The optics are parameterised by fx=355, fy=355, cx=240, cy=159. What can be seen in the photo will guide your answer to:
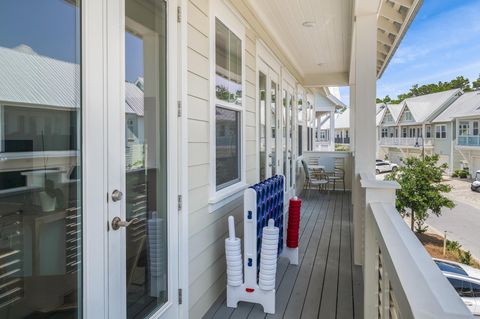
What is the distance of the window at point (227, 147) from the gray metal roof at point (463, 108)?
796 inches

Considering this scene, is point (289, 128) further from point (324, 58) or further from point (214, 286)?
point (214, 286)

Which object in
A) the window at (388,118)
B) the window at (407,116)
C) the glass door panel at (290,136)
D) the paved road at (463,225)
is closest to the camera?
the glass door panel at (290,136)

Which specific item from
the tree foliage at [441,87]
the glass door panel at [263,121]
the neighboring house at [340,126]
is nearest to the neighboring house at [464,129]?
the neighboring house at [340,126]

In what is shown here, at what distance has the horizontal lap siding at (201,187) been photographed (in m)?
2.35

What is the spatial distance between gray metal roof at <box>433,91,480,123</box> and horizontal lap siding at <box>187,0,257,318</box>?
68.6 feet

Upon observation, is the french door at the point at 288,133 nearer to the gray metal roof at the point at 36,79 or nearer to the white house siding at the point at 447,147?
the gray metal roof at the point at 36,79

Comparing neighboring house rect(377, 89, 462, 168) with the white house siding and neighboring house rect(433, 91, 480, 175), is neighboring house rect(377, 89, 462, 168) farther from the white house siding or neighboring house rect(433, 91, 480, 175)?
neighboring house rect(433, 91, 480, 175)

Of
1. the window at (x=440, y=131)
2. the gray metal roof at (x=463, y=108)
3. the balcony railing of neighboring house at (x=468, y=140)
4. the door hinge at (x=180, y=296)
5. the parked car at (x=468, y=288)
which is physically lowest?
the parked car at (x=468, y=288)

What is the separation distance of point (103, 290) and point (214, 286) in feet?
4.69

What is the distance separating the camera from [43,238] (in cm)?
124

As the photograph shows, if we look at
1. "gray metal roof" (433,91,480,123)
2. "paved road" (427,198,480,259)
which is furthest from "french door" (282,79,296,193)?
"gray metal roof" (433,91,480,123)

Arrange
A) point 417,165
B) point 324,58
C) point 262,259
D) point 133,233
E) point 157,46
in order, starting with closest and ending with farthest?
1. point 133,233
2. point 157,46
3. point 262,259
4. point 324,58
5. point 417,165

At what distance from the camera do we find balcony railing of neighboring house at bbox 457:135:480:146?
20125mm

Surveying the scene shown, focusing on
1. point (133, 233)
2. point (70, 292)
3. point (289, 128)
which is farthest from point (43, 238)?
point (289, 128)
